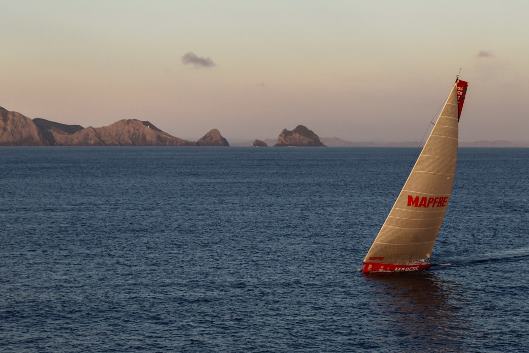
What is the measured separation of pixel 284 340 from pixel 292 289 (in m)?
15.1

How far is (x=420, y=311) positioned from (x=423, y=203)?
1443cm

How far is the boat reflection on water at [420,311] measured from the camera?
55.1 meters

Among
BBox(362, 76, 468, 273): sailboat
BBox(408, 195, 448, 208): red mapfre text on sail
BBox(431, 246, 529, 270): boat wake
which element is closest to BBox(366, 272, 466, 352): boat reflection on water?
BBox(362, 76, 468, 273): sailboat

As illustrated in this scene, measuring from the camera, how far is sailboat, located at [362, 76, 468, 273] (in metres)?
72.2

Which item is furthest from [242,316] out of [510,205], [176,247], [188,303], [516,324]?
[510,205]

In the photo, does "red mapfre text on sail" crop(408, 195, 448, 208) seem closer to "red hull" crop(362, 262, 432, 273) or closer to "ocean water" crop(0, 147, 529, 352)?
"red hull" crop(362, 262, 432, 273)

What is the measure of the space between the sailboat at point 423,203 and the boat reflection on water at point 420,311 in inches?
75.8

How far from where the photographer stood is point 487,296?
67562 mm

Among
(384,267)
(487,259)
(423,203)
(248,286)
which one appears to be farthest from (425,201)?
(248,286)

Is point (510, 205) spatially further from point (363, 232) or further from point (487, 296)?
point (487, 296)

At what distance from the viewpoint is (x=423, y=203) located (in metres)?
74.6

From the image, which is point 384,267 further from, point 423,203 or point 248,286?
point 248,286

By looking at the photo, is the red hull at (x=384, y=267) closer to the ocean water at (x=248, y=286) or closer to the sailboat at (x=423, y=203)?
the sailboat at (x=423, y=203)

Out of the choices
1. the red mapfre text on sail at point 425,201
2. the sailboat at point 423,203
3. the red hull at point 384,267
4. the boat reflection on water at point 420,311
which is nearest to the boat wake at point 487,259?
the red hull at point 384,267
